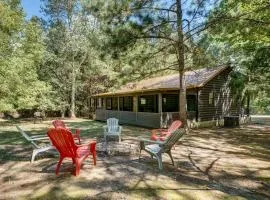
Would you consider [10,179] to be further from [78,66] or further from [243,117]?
[78,66]

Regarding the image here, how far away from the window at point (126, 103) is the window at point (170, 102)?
4572mm

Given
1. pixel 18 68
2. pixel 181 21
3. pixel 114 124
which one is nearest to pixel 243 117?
pixel 181 21

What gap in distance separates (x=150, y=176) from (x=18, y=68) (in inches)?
610

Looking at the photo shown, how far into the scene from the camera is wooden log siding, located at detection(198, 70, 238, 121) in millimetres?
18473

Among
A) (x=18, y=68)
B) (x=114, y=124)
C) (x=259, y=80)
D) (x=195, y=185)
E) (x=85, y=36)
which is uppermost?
(x=85, y=36)

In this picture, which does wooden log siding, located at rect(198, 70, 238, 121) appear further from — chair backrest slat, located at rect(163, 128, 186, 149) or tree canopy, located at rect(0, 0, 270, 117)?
chair backrest slat, located at rect(163, 128, 186, 149)

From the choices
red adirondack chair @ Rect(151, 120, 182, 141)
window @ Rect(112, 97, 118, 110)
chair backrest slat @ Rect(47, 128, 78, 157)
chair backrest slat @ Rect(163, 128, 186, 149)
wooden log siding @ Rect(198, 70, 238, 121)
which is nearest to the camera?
chair backrest slat @ Rect(47, 128, 78, 157)

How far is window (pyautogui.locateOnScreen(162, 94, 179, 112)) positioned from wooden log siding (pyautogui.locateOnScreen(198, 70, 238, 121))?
3049mm

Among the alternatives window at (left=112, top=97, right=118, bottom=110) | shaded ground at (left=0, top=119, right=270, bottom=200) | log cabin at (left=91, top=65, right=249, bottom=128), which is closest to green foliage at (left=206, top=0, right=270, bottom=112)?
log cabin at (left=91, top=65, right=249, bottom=128)

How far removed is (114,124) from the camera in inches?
448

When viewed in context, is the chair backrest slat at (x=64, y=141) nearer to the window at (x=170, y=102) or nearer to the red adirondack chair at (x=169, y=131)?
the red adirondack chair at (x=169, y=131)

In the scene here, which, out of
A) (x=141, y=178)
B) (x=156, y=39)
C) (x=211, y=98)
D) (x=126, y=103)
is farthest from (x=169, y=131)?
(x=126, y=103)

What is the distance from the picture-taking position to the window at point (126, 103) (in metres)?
25.4

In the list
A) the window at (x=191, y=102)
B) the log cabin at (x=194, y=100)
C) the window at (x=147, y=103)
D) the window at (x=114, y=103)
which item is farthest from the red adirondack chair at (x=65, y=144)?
the window at (x=114, y=103)
